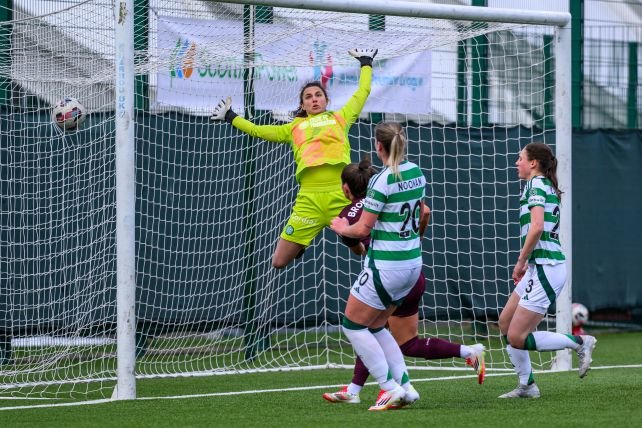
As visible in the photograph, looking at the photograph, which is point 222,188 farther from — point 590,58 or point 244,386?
point 590,58

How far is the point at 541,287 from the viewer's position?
26.7ft

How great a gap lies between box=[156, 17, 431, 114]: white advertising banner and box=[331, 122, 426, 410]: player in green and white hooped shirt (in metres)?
3.83

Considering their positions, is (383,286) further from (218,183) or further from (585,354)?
(218,183)

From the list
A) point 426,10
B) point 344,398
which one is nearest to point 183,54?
point 426,10

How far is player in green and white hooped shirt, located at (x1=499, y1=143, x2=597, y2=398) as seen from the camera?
8.09m

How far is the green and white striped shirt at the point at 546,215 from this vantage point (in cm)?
809

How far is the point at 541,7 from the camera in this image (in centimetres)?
1406

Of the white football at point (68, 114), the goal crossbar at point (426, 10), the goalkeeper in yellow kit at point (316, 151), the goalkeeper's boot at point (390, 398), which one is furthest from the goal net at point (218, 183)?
the goalkeeper's boot at point (390, 398)

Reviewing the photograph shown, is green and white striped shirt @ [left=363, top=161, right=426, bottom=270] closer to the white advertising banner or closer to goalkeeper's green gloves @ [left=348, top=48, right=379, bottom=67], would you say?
goalkeeper's green gloves @ [left=348, top=48, right=379, bottom=67]

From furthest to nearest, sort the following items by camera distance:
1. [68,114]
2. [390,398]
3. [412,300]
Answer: [68,114]
[412,300]
[390,398]

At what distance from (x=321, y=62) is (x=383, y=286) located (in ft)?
16.6

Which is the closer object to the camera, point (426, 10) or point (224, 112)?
point (224, 112)

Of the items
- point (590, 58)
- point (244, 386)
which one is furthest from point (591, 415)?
point (590, 58)

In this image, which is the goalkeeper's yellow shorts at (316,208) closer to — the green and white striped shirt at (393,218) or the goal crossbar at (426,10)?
the goal crossbar at (426,10)
